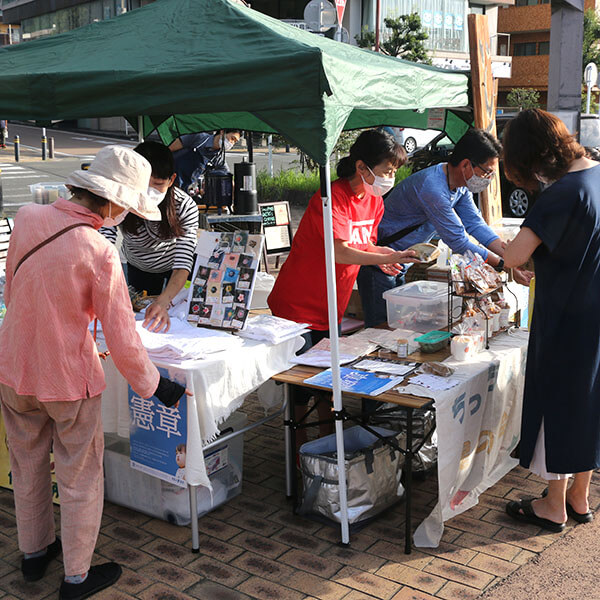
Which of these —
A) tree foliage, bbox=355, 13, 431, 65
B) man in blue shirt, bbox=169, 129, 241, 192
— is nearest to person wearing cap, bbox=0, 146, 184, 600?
man in blue shirt, bbox=169, 129, 241, 192

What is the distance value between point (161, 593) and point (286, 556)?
0.61 m

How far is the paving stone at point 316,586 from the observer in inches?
125

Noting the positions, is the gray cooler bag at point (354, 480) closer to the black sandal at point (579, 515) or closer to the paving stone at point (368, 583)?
the paving stone at point (368, 583)

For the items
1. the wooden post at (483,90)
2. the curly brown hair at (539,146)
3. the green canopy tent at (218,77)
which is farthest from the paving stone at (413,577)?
the wooden post at (483,90)

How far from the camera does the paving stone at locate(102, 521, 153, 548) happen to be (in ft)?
11.9

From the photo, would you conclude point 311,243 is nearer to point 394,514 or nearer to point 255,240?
point 255,240

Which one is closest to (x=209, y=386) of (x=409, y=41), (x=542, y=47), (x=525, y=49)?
(x=409, y=41)

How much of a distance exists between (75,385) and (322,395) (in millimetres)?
1390

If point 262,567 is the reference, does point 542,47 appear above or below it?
above

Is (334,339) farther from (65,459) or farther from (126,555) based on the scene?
(126,555)

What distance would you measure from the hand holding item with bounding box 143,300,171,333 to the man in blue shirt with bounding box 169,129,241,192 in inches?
125

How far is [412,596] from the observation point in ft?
10.4

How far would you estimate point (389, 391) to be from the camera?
3.48 m

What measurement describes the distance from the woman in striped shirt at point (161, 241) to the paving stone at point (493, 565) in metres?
1.86
